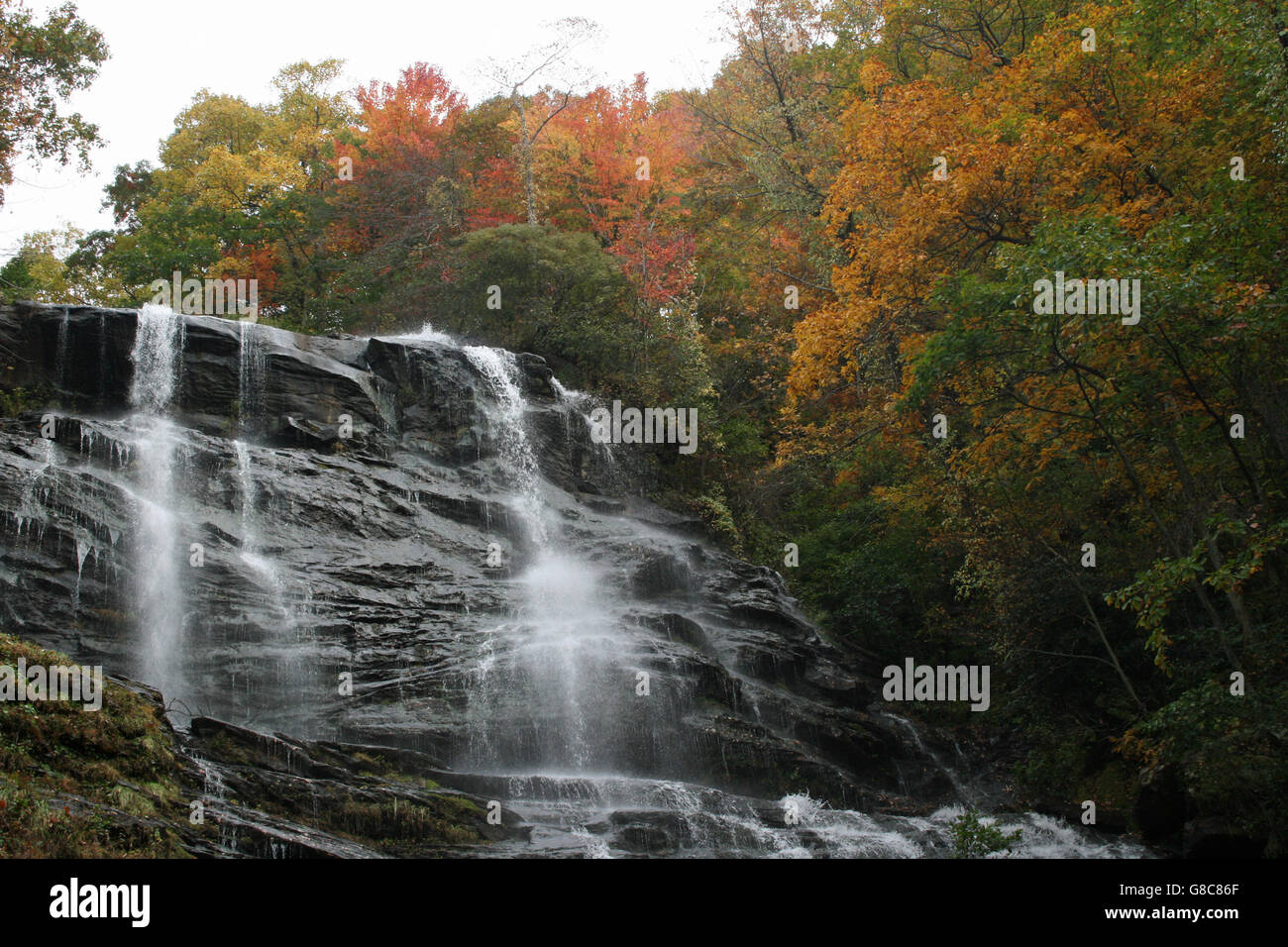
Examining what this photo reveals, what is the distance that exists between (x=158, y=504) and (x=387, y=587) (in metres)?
3.87

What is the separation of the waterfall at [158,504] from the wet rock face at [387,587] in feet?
0.16

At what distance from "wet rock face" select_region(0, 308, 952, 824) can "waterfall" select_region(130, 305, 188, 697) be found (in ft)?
0.16

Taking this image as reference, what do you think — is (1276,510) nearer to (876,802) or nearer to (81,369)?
(876,802)

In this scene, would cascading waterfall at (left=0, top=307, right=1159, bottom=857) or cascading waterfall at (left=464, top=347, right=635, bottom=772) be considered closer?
cascading waterfall at (left=0, top=307, right=1159, bottom=857)

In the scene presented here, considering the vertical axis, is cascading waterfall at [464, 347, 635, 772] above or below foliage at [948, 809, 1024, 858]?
above

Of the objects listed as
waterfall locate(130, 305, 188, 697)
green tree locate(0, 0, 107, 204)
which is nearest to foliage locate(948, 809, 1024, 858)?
waterfall locate(130, 305, 188, 697)

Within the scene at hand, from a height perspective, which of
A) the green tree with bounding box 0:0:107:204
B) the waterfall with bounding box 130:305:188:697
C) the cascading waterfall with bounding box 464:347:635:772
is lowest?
the cascading waterfall with bounding box 464:347:635:772

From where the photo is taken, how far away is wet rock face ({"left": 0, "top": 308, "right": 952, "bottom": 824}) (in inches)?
550

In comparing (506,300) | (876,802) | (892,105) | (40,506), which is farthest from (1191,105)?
(40,506)

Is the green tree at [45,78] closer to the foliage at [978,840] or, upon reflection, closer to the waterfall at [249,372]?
the waterfall at [249,372]

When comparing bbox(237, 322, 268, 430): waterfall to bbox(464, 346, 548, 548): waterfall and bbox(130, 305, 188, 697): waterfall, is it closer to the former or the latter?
bbox(130, 305, 188, 697): waterfall

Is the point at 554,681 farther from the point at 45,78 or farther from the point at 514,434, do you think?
the point at 45,78

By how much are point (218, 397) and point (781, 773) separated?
12712mm

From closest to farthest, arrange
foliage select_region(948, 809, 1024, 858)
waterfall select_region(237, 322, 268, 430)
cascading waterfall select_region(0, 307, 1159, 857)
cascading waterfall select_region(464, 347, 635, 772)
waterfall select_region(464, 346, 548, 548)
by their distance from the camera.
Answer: foliage select_region(948, 809, 1024, 858) → cascading waterfall select_region(0, 307, 1159, 857) → cascading waterfall select_region(464, 347, 635, 772) → waterfall select_region(237, 322, 268, 430) → waterfall select_region(464, 346, 548, 548)
